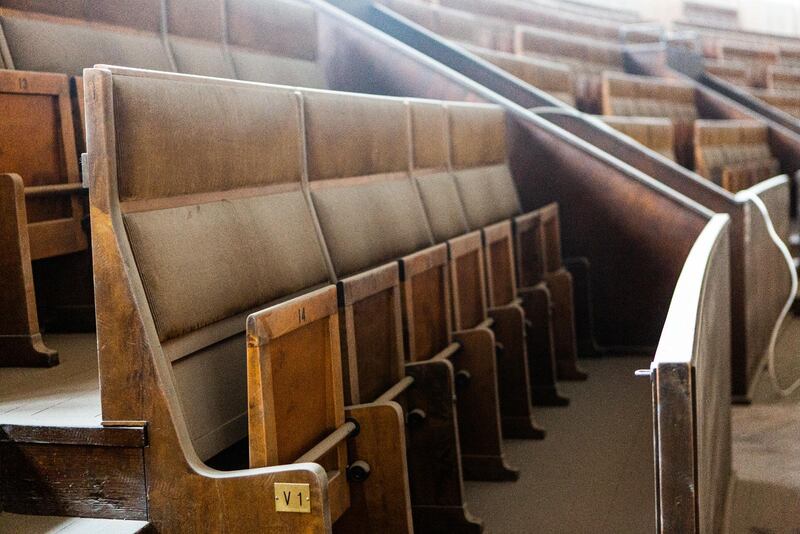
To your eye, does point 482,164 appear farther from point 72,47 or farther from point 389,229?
point 72,47

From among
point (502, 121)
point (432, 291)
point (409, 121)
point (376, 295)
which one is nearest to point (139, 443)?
point (376, 295)

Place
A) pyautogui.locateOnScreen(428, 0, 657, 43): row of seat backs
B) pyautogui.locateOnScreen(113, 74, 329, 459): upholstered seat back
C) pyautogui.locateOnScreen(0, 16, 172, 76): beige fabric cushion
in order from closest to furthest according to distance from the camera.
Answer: pyautogui.locateOnScreen(113, 74, 329, 459): upholstered seat back < pyautogui.locateOnScreen(0, 16, 172, 76): beige fabric cushion < pyautogui.locateOnScreen(428, 0, 657, 43): row of seat backs

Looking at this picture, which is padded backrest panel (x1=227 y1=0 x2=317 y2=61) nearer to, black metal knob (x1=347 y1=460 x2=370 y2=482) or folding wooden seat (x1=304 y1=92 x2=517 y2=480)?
folding wooden seat (x1=304 y1=92 x2=517 y2=480)

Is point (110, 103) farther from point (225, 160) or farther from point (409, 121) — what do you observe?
point (409, 121)

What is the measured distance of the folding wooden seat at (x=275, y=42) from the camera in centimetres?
91

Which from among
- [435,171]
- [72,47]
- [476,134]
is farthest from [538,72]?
[72,47]

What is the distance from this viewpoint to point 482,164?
953 mm

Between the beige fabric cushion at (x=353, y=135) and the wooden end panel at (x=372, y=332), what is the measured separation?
0.30ft

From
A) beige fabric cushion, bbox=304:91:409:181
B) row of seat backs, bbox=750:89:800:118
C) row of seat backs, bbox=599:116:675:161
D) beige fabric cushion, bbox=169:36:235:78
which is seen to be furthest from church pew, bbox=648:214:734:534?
row of seat backs, bbox=750:89:800:118

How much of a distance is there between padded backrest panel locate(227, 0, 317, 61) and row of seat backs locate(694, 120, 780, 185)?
68 centimetres

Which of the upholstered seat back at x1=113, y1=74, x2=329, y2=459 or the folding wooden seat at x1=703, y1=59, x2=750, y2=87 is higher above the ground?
the folding wooden seat at x1=703, y1=59, x2=750, y2=87

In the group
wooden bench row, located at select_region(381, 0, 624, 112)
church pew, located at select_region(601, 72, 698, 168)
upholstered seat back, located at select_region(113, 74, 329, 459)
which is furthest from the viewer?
church pew, located at select_region(601, 72, 698, 168)

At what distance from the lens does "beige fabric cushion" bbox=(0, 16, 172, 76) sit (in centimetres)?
62

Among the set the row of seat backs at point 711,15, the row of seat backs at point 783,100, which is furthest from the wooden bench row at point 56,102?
the row of seat backs at point 711,15
